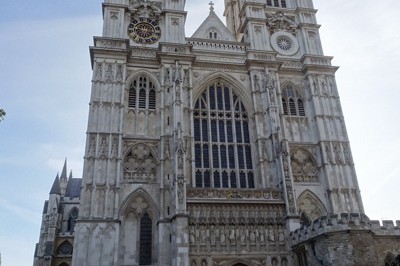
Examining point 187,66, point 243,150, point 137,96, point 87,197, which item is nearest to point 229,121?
point 243,150

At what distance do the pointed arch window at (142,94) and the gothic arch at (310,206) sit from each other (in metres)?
11.7

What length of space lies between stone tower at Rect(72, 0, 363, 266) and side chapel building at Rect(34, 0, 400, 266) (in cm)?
8

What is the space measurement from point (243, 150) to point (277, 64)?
24.2 ft

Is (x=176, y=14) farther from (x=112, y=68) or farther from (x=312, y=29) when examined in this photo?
(x=312, y=29)

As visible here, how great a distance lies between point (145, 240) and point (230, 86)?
12571 mm

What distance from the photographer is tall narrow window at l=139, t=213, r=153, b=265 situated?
69.5ft

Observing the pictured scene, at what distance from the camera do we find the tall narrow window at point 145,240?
69.5ft

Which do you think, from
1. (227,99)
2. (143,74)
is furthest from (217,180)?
(143,74)

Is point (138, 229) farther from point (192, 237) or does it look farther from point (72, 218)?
point (72, 218)

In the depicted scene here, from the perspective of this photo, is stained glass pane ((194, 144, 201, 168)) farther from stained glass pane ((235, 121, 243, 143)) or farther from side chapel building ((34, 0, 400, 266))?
stained glass pane ((235, 121, 243, 143))

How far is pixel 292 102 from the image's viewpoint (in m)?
28.0

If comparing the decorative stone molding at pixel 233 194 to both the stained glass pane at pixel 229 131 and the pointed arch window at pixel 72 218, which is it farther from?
the pointed arch window at pixel 72 218

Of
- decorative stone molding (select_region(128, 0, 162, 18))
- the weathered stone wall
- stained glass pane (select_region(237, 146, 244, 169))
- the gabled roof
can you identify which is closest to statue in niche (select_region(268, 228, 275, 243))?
the weathered stone wall

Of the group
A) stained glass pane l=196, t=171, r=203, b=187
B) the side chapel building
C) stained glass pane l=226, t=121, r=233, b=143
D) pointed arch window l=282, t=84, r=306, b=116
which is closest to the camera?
the side chapel building
